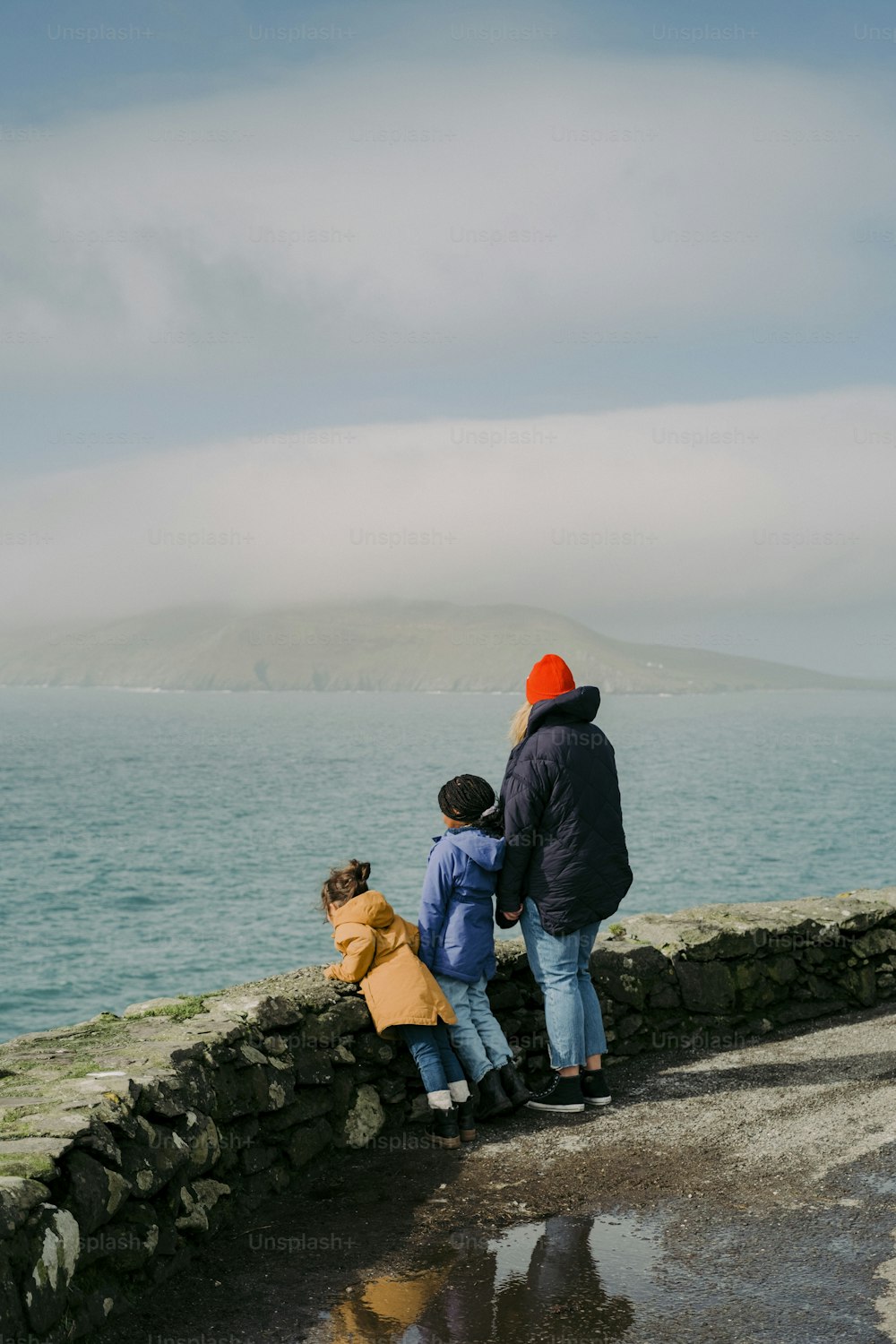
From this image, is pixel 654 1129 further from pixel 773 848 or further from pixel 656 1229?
pixel 773 848

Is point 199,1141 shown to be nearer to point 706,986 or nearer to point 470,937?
point 470,937

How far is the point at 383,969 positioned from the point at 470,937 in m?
0.50

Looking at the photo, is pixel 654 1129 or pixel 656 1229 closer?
pixel 656 1229

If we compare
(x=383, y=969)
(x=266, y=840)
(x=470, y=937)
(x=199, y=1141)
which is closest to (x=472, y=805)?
(x=470, y=937)

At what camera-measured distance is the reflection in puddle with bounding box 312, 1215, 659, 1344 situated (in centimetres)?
451

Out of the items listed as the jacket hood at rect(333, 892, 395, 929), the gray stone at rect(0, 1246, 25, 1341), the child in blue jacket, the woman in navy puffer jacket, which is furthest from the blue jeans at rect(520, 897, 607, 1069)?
the gray stone at rect(0, 1246, 25, 1341)

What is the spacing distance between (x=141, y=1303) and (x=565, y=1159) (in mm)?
2242

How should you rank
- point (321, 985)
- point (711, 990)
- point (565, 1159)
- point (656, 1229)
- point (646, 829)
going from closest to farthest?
1. point (656, 1229)
2. point (565, 1159)
3. point (321, 985)
4. point (711, 990)
5. point (646, 829)

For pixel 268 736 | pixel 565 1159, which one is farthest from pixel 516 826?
pixel 268 736

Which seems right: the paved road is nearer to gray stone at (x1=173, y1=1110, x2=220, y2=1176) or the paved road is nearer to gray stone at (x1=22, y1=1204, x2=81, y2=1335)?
gray stone at (x1=173, y1=1110, x2=220, y2=1176)

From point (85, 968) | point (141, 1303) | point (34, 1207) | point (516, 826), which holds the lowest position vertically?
point (85, 968)

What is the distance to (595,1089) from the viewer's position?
6.95 meters

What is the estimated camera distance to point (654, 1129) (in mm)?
6562

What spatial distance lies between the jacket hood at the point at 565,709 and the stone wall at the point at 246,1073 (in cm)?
158
